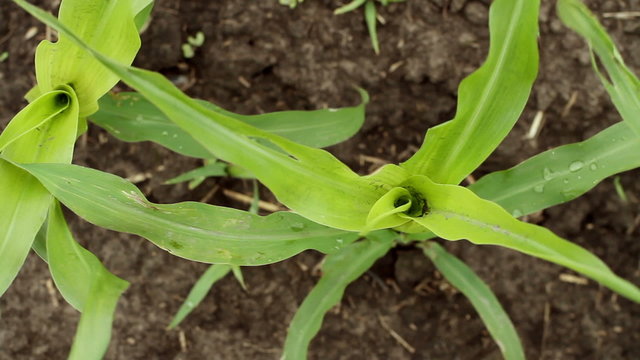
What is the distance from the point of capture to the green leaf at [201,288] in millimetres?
1338

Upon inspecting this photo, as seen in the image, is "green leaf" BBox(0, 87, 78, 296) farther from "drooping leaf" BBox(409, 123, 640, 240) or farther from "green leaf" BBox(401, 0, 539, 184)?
"drooping leaf" BBox(409, 123, 640, 240)

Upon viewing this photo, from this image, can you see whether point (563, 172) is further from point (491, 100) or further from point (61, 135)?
point (61, 135)

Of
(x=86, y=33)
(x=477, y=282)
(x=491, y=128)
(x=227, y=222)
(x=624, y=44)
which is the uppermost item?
(x=86, y=33)

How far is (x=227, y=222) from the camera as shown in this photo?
934 mm

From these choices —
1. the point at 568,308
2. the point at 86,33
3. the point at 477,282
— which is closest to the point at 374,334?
the point at 477,282

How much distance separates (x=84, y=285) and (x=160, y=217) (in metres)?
0.24

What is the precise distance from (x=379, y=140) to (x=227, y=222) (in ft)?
2.08

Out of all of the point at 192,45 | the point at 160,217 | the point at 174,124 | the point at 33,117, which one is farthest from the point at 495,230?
the point at 192,45

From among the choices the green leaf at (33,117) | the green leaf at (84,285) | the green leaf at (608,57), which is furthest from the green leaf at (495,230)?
the green leaf at (33,117)

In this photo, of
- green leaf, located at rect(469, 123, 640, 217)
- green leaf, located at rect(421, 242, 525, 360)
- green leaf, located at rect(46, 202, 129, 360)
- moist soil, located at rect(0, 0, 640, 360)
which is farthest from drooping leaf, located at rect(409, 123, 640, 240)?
green leaf, located at rect(46, 202, 129, 360)

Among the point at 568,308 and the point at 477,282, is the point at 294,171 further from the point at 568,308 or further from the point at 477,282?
the point at 568,308

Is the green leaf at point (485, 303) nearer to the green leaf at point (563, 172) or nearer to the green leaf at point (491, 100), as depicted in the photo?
the green leaf at point (563, 172)

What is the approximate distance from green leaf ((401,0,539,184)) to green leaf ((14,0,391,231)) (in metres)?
0.09

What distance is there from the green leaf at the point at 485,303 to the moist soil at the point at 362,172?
0.14m
